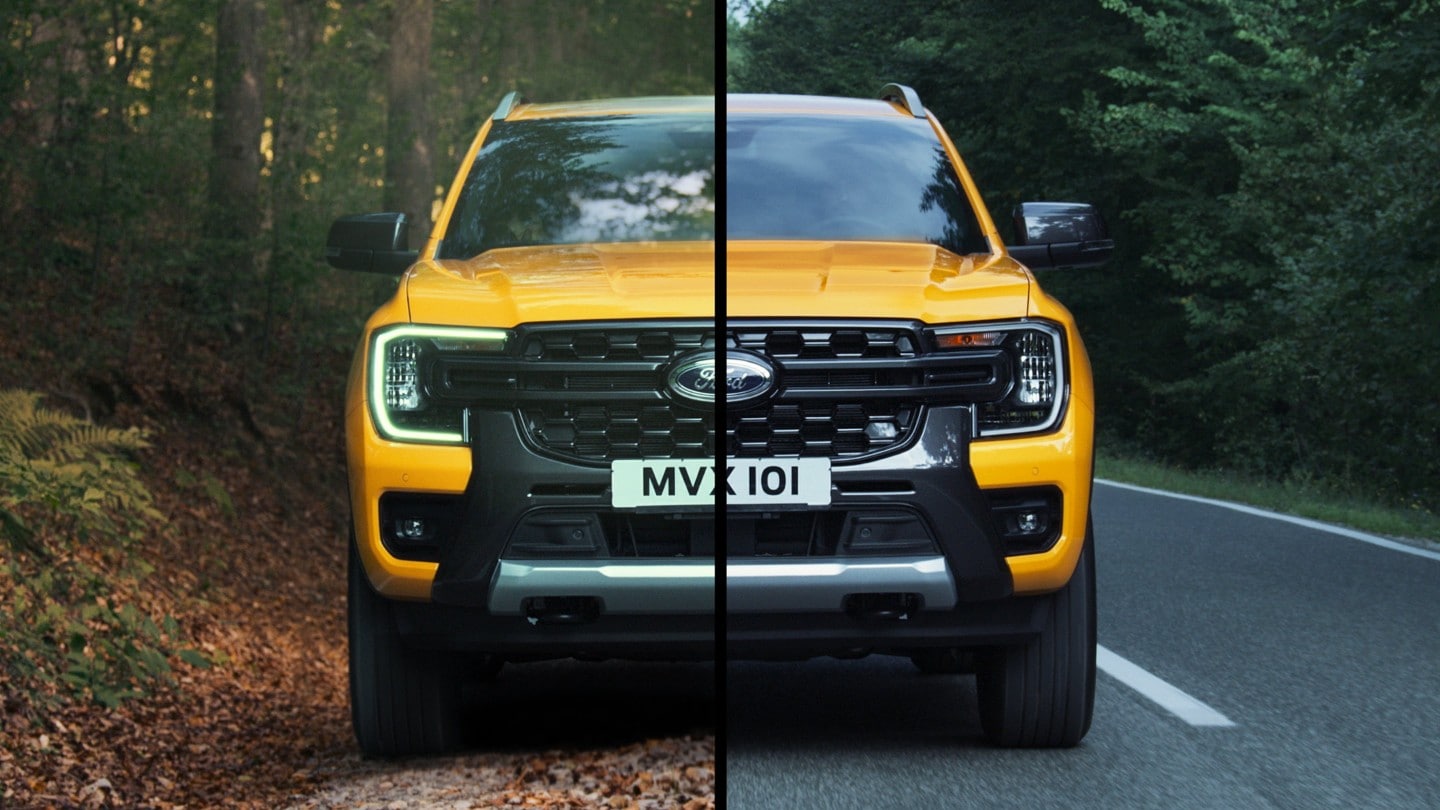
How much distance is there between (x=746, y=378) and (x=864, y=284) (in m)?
0.43

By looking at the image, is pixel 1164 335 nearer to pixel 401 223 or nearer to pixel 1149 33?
pixel 1149 33

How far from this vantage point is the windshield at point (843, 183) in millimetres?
4469

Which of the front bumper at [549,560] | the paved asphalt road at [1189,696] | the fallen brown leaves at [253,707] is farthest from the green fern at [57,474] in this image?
the paved asphalt road at [1189,696]

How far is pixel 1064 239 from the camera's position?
4.81 meters

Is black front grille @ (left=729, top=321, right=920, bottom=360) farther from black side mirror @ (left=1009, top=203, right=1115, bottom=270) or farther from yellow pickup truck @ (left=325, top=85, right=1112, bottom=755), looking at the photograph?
black side mirror @ (left=1009, top=203, right=1115, bottom=270)

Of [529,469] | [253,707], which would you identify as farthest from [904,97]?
[253,707]

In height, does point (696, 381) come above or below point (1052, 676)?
above

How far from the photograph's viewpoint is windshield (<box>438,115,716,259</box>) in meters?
4.84

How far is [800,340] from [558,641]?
86cm

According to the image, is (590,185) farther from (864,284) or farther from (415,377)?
(864,284)

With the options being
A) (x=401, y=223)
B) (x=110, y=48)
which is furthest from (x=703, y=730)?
(x=110, y=48)

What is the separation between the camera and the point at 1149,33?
5.33 metres

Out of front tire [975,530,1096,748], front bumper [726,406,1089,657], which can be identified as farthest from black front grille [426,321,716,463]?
front tire [975,530,1096,748]

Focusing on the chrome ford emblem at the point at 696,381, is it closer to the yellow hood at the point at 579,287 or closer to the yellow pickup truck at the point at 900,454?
the yellow pickup truck at the point at 900,454
